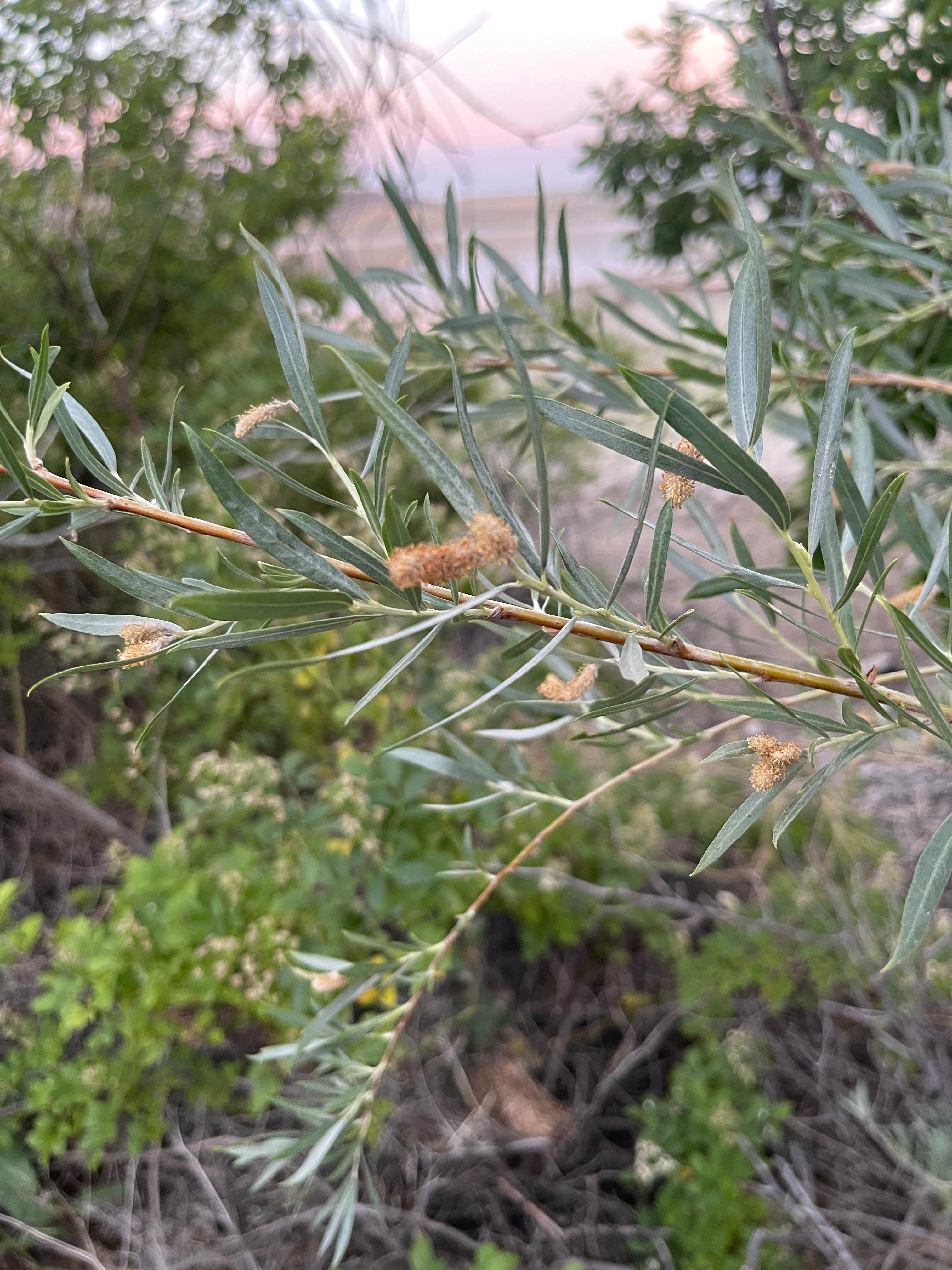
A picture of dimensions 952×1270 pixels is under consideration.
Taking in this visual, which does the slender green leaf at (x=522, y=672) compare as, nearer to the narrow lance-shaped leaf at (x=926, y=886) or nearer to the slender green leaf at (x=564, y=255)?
the narrow lance-shaped leaf at (x=926, y=886)

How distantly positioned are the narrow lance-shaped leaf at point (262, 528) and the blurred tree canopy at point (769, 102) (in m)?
0.71

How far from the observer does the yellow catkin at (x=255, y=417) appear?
14.2 inches

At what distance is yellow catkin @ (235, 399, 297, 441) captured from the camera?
36cm

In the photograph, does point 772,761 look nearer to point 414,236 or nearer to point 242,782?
point 414,236

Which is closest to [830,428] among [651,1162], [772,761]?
[772,761]

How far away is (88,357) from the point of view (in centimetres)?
189

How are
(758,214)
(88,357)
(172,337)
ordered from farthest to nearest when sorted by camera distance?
1. (172,337)
2. (88,357)
3. (758,214)

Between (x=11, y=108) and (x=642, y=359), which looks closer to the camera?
(x=11, y=108)

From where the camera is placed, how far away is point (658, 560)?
0.37 metres

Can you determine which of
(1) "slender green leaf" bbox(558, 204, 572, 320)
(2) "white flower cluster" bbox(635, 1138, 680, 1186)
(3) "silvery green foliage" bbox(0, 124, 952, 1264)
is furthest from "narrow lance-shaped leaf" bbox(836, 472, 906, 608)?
(2) "white flower cluster" bbox(635, 1138, 680, 1186)

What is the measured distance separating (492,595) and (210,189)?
206 centimetres

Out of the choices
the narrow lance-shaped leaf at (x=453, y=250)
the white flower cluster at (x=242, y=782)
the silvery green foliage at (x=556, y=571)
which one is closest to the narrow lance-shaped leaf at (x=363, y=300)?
the silvery green foliage at (x=556, y=571)

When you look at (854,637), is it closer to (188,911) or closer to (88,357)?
(188,911)

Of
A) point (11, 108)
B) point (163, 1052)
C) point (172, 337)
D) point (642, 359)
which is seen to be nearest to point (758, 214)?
point (642, 359)
